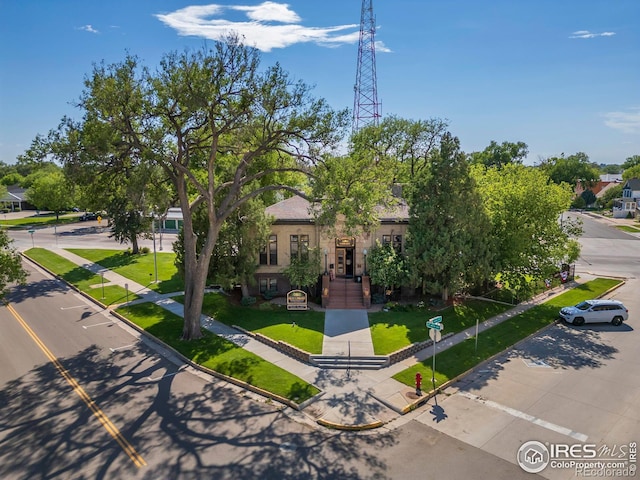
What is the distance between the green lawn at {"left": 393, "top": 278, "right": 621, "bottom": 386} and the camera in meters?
18.8

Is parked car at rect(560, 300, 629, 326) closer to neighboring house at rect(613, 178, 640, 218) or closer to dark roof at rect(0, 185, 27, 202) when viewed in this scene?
neighboring house at rect(613, 178, 640, 218)

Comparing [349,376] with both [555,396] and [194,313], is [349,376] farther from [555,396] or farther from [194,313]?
[194,313]

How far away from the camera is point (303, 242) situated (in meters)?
29.4

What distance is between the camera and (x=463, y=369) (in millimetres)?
19219

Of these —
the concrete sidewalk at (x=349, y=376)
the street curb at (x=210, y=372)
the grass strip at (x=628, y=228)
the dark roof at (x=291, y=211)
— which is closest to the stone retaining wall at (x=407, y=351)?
the concrete sidewalk at (x=349, y=376)

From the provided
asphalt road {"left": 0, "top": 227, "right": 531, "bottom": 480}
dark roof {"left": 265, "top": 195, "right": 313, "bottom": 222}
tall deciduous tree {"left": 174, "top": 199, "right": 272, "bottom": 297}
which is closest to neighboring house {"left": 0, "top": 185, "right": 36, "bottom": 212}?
tall deciduous tree {"left": 174, "top": 199, "right": 272, "bottom": 297}

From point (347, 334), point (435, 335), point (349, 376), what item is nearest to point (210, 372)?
point (349, 376)

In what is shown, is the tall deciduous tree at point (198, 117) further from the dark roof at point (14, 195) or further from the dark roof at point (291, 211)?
the dark roof at point (14, 195)

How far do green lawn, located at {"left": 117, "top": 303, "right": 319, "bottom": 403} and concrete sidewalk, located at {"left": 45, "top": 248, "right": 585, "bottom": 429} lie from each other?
0.53 metres

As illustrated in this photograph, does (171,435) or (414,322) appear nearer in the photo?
(171,435)

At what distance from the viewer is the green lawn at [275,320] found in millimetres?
21953

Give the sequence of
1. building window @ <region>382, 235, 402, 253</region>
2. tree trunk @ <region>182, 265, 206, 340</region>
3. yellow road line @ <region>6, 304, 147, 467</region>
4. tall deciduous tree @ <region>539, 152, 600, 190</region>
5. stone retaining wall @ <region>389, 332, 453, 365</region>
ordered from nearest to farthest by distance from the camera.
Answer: yellow road line @ <region>6, 304, 147, 467</region> < stone retaining wall @ <region>389, 332, 453, 365</region> < tree trunk @ <region>182, 265, 206, 340</region> < building window @ <region>382, 235, 402, 253</region> < tall deciduous tree @ <region>539, 152, 600, 190</region>

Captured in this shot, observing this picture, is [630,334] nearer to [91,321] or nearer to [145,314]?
[145,314]

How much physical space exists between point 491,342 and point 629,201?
78.2m
